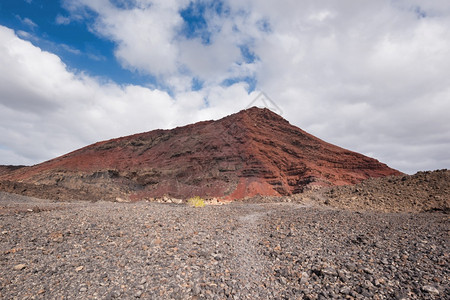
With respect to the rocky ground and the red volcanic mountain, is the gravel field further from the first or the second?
the red volcanic mountain

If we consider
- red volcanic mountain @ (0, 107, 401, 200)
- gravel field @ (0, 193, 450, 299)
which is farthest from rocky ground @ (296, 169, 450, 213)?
red volcanic mountain @ (0, 107, 401, 200)

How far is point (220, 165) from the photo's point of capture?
34.9 m

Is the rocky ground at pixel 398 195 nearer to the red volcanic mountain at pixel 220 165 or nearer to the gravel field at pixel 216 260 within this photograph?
the gravel field at pixel 216 260

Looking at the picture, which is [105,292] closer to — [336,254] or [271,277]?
[271,277]

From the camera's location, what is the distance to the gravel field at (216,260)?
13.9 feet

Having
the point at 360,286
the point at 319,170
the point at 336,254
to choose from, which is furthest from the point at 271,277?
the point at 319,170

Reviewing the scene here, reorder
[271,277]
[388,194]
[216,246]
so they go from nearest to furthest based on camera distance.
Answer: [271,277] → [216,246] → [388,194]

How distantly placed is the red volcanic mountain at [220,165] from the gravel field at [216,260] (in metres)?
21.3

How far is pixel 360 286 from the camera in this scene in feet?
14.1

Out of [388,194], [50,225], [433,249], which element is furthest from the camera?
[388,194]

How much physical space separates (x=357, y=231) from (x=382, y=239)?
1030mm

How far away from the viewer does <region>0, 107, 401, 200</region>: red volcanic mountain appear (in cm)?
3155

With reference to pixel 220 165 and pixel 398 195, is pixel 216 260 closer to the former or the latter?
pixel 398 195

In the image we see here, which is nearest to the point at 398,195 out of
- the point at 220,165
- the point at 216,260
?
the point at 216,260
